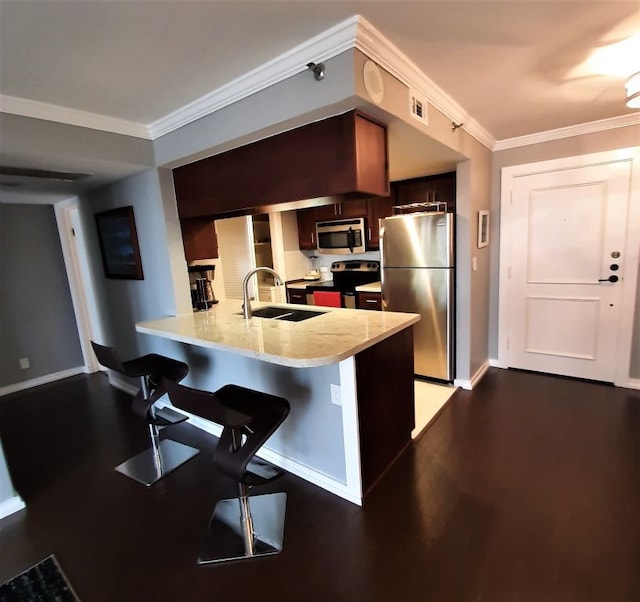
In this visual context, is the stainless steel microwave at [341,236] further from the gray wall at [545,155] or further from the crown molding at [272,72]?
the crown molding at [272,72]

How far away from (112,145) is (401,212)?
290cm

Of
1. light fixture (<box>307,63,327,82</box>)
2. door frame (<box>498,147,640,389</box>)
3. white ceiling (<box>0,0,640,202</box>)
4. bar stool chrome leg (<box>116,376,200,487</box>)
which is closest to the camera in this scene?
white ceiling (<box>0,0,640,202</box>)

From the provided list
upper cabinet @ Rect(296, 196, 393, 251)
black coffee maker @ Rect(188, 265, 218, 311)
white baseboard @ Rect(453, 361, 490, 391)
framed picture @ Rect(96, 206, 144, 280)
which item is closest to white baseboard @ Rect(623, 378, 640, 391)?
white baseboard @ Rect(453, 361, 490, 391)

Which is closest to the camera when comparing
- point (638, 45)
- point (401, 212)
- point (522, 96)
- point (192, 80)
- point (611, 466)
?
point (638, 45)

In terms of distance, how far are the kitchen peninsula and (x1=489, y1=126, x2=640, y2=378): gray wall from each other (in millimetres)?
1920

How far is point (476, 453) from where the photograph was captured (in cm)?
239

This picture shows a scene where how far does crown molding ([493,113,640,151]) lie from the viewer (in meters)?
2.94

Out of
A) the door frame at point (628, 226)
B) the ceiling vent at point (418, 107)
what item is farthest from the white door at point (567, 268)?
the ceiling vent at point (418, 107)

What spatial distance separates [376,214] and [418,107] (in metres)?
2.16

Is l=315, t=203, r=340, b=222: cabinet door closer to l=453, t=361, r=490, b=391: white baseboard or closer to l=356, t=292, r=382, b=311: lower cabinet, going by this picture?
l=356, t=292, r=382, b=311: lower cabinet

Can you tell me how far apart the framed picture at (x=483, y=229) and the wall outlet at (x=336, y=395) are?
2272 mm

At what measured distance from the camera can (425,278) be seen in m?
3.37

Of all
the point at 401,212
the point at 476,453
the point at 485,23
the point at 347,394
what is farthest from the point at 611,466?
the point at 401,212

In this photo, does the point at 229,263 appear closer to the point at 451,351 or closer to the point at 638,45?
the point at 451,351
